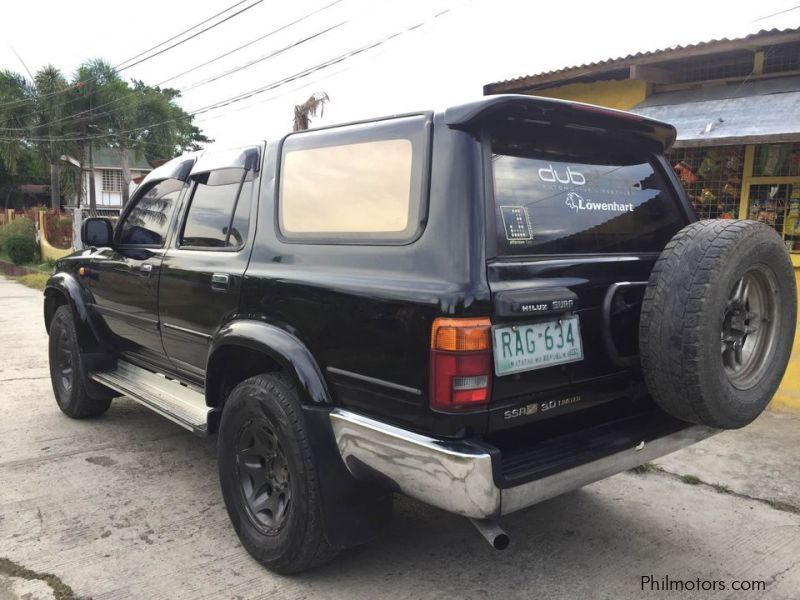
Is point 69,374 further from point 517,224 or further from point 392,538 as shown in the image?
point 517,224

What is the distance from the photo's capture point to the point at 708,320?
2338 millimetres

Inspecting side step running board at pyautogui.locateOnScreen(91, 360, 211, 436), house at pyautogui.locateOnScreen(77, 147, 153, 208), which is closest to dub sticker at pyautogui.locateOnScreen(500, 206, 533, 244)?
side step running board at pyautogui.locateOnScreen(91, 360, 211, 436)

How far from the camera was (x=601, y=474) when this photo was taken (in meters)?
2.51

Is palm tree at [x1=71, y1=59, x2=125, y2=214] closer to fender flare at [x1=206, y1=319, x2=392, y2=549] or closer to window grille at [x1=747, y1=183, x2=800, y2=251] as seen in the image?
window grille at [x1=747, y1=183, x2=800, y2=251]

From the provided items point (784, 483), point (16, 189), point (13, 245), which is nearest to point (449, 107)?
point (784, 483)

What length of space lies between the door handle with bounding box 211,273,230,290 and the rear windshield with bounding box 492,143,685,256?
4.64ft

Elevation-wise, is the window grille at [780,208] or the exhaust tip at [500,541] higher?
the window grille at [780,208]

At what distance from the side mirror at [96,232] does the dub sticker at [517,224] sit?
301 cm

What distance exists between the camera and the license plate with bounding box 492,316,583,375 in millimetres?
2215

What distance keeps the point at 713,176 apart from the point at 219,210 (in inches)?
198

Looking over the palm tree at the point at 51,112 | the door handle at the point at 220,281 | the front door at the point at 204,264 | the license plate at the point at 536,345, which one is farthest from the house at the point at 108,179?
the license plate at the point at 536,345

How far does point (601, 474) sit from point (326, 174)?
1.66 metres

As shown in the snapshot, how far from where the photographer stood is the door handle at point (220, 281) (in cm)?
312

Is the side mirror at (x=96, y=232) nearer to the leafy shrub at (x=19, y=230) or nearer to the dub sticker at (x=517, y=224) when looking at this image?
the dub sticker at (x=517, y=224)
